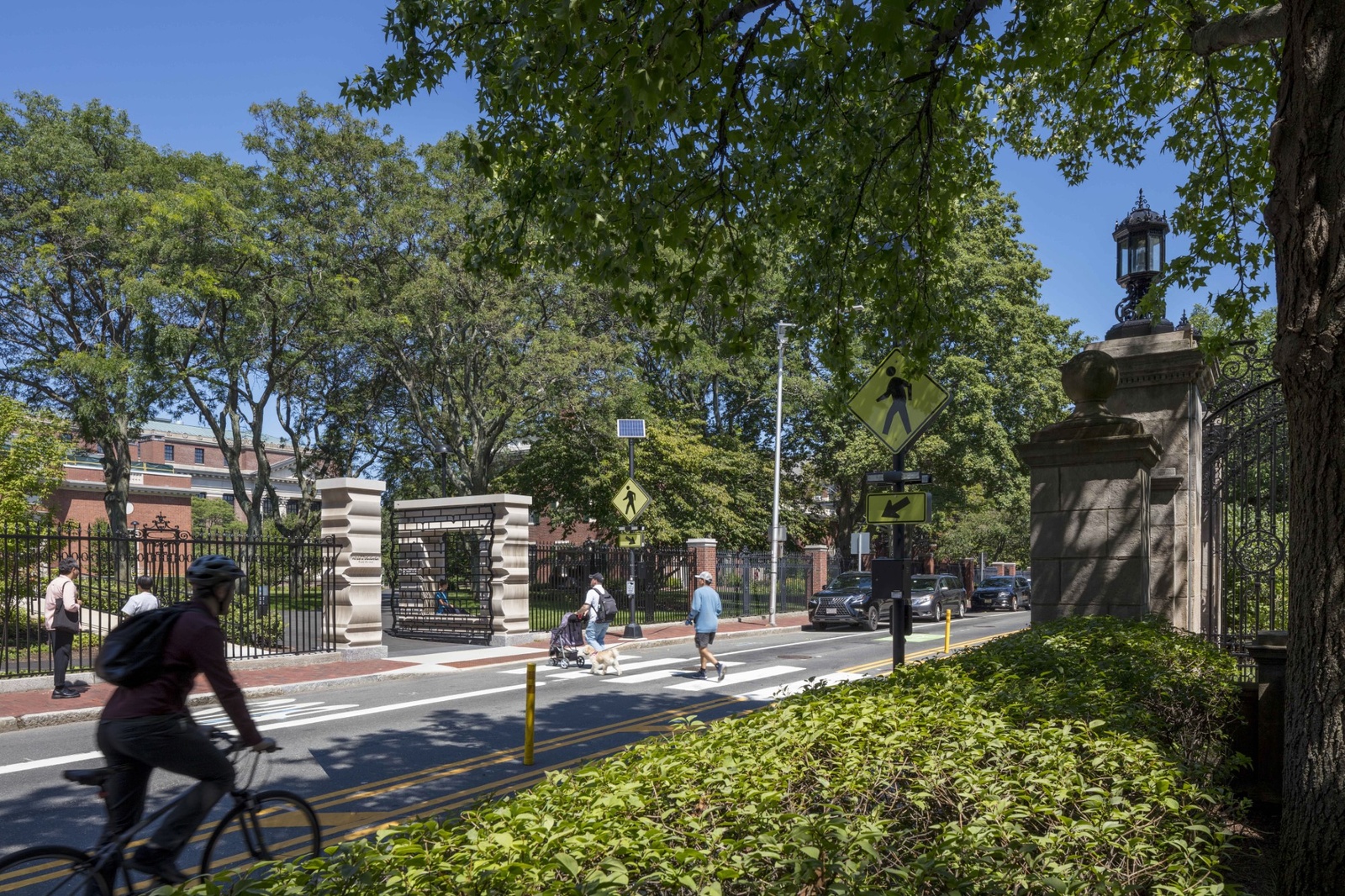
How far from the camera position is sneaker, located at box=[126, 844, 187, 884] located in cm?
477

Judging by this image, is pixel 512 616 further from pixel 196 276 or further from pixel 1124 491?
pixel 1124 491

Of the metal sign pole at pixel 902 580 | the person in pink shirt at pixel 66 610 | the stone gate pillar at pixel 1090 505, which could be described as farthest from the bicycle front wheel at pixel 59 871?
the person in pink shirt at pixel 66 610

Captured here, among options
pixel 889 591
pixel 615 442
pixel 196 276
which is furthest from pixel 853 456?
pixel 889 591

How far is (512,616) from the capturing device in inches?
885

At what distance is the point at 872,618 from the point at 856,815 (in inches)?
1030

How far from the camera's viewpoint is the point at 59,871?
4.64m

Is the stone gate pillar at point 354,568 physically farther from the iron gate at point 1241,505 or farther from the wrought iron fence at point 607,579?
the iron gate at point 1241,505

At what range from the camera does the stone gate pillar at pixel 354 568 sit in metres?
19.0

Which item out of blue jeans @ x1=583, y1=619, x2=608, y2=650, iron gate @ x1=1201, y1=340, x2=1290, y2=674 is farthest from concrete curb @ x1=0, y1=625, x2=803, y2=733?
iron gate @ x1=1201, y1=340, x2=1290, y2=674

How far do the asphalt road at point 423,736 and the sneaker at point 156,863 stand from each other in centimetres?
104

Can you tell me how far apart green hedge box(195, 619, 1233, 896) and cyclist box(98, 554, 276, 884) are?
235cm

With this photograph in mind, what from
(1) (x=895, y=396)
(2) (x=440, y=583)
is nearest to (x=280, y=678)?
(2) (x=440, y=583)

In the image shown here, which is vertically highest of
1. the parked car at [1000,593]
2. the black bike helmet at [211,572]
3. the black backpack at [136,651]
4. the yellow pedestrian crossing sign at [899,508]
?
the yellow pedestrian crossing sign at [899,508]

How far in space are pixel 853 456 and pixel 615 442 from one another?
11.0 m
